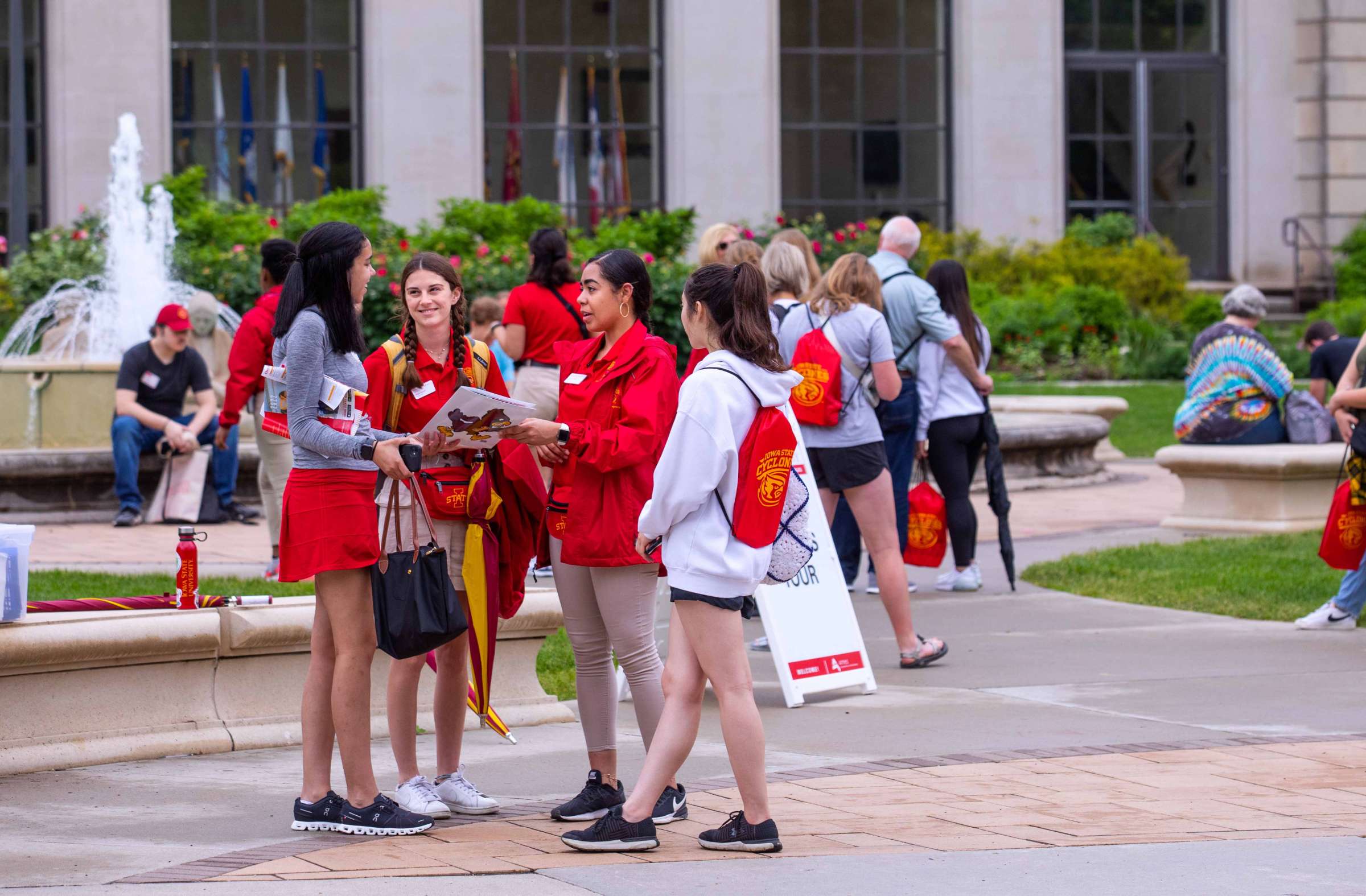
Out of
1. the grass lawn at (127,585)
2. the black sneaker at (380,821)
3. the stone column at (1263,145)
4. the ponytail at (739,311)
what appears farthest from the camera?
the stone column at (1263,145)

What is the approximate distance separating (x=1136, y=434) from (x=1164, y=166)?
52.1 feet

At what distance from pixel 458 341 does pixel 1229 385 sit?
909cm

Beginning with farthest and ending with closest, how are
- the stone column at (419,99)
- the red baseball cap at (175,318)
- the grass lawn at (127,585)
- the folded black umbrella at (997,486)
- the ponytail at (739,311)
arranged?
1. the stone column at (419,99)
2. the red baseball cap at (175,318)
3. the folded black umbrella at (997,486)
4. the grass lawn at (127,585)
5. the ponytail at (739,311)

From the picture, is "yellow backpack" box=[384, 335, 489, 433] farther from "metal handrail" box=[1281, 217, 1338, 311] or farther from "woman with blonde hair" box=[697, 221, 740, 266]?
"metal handrail" box=[1281, 217, 1338, 311]

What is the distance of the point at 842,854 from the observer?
208 inches

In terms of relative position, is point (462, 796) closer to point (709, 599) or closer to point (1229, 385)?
point (709, 599)

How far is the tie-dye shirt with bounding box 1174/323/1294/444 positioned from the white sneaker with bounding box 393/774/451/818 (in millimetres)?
8990

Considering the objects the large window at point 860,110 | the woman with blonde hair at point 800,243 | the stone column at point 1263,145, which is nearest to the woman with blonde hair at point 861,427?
the woman with blonde hair at point 800,243

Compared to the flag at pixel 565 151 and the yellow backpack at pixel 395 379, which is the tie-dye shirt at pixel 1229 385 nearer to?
the yellow backpack at pixel 395 379

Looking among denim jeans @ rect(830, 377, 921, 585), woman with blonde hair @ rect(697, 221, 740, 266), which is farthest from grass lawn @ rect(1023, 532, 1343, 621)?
woman with blonde hair @ rect(697, 221, 740, 266)

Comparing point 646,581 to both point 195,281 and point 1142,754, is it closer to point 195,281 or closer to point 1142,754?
point 1142,754

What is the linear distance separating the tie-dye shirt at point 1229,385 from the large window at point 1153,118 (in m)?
21.3

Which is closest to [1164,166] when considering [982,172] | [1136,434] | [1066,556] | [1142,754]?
[982,172]

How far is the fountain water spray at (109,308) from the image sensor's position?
1684 centimetres
